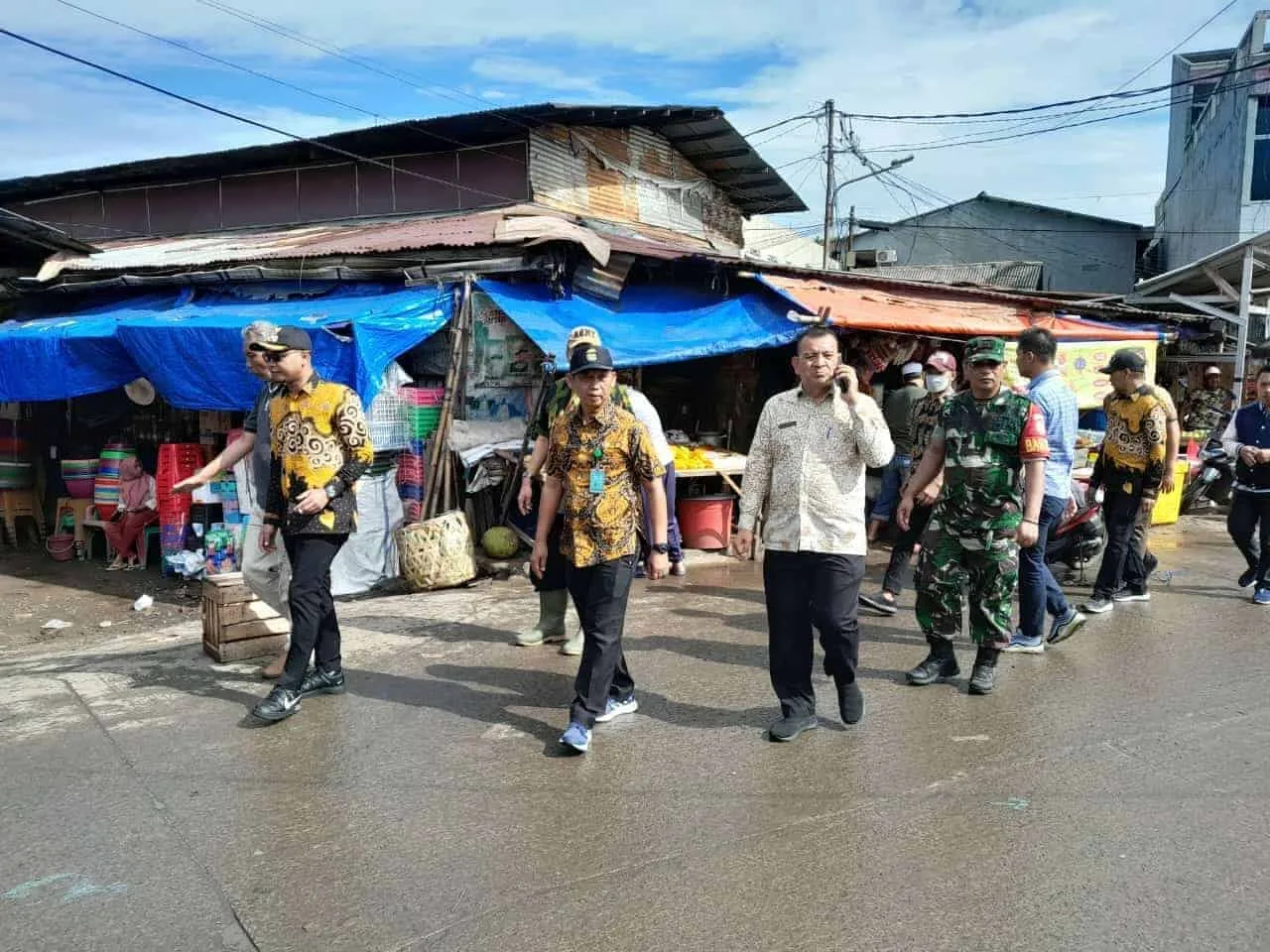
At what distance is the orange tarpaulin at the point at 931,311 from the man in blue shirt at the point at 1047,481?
316cm

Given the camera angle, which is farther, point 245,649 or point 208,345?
point 208,345

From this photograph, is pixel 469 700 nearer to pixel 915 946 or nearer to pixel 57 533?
pixel 915 946

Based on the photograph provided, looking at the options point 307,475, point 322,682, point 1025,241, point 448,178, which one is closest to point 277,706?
point 322,682

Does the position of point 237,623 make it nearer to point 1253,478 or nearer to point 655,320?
point 655,320

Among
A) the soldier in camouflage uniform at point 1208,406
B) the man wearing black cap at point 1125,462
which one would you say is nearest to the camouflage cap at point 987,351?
the man wearing black cap at point 1125,462

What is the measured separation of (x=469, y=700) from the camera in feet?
15.8

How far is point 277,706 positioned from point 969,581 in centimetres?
346

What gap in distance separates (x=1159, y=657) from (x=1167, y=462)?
1.47 m

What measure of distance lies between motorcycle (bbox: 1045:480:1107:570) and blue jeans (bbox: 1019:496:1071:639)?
5.97 feet

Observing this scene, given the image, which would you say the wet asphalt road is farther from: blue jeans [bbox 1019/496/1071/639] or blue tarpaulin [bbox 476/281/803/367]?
blue tarpaulin [bbox 476/281/803/367]

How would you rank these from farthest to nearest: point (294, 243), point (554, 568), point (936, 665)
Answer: point (294, 243) < point (554, 568) < point (936, 665)

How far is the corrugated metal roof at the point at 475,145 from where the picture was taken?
12.4m

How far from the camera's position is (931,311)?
1079 cm

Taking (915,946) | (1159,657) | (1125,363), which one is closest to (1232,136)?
(1125,363)
